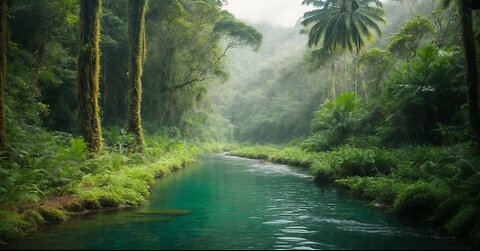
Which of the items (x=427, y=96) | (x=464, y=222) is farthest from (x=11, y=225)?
(x=427, y=96)

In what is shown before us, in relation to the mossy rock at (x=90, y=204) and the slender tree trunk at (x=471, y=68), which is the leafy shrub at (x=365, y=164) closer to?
the slender tree trunk at (x=471, y=68)

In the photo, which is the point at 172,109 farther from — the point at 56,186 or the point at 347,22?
the point at 56,186

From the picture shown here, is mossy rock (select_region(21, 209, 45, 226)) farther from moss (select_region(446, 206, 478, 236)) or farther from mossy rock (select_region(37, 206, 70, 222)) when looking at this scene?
moss (select_region(446, 206, 478, 236))

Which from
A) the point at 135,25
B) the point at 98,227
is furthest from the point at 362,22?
the point at 98,227

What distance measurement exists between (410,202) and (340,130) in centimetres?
1575

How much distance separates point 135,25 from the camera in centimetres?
2000

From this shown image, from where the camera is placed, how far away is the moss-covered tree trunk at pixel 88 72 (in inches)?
579

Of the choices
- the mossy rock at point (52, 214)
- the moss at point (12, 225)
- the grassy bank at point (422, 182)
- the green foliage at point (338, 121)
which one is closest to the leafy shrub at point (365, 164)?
the grassy bank at point (422, 182)

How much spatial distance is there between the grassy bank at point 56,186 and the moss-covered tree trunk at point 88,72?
109 centimetres

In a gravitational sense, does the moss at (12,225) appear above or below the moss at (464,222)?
below

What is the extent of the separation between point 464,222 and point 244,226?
4.60 metres

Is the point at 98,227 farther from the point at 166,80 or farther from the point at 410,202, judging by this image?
the point at 166,80

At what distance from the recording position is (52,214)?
927 cm

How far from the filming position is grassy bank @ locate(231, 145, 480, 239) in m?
8.41
